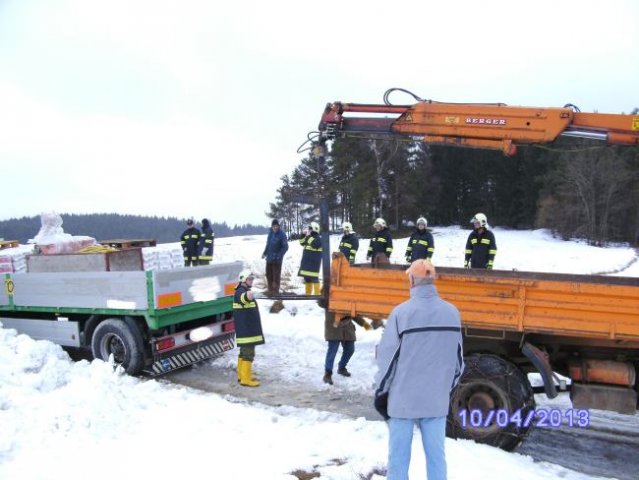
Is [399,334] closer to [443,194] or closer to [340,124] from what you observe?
[340,124]

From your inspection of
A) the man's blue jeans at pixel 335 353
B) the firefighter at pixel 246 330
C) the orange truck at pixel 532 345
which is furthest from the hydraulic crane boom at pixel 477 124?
the man's blue jeans at pixel 335 353

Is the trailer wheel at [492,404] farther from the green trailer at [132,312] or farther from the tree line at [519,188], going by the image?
the tree line at [519,188]

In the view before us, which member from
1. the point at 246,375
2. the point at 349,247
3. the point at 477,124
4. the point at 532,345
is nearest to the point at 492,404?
the point at 532,345

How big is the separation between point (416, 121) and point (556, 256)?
21006 mm

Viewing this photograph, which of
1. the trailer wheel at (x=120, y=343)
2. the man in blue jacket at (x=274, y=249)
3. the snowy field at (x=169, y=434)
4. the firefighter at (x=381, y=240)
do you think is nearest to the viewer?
the snowy field at (x=169, y=434)

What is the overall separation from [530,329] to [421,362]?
2104 mm

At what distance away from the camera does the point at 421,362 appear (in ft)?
10.5

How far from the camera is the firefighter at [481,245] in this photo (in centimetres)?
873

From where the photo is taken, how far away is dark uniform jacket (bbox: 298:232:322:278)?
35.3 feet

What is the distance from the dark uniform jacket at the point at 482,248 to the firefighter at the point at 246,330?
3772 mm

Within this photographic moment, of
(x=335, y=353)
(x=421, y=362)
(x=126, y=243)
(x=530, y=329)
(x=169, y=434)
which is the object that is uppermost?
(x=126, y=243)

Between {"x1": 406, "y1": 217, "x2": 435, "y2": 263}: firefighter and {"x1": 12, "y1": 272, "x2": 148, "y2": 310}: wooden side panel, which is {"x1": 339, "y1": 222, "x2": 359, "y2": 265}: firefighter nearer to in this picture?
{"x1": 406, "y1": 217, "x2": 435, "y2": 263}: firefighter

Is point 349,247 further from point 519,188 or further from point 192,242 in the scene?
point 519,188

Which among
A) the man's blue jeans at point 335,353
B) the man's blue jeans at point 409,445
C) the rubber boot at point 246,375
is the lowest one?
the rubber boot at point 246,375
